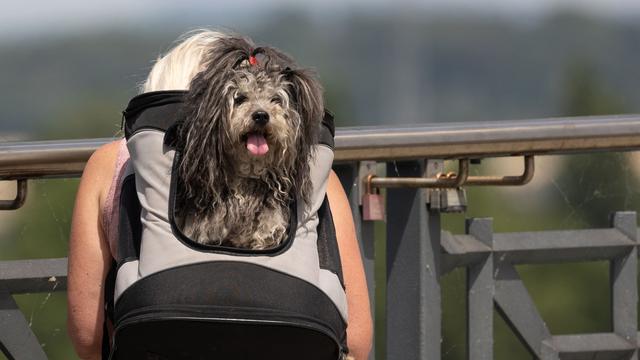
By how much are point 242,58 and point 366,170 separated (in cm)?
132

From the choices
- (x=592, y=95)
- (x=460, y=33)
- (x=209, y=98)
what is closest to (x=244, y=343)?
(x=209, y=98)

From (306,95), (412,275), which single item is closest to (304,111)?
(306,95)

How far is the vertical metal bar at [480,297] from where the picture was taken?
4.75 meters

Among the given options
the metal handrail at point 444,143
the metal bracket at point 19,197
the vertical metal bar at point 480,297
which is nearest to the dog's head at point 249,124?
the metal handrail at point 444,143

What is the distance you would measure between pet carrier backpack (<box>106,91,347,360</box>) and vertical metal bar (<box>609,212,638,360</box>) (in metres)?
1.96

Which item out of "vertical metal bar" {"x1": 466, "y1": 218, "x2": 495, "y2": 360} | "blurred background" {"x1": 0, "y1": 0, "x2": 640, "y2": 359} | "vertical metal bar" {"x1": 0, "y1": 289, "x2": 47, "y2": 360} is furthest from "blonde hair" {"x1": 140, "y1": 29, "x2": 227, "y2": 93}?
"blurred background" {"x1": 0, "y1": 0, "x2": 640, "y2": 359}

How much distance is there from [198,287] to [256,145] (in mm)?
304

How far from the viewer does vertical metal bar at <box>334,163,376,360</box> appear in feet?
14.8

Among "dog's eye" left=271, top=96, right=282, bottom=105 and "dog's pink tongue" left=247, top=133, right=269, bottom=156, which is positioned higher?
"dog's eye" left=271, top=96, right=282, bottom=105

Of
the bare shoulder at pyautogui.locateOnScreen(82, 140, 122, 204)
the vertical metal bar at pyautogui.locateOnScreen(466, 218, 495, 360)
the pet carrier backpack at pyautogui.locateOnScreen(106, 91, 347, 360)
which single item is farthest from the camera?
the vertical metal bar at pyautogui.locateOnScreen(466, 218, 495, 360)

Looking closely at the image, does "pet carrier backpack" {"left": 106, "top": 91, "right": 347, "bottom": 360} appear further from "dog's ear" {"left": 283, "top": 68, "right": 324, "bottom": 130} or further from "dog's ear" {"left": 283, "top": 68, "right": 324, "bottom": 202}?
"dog's ear" {"left": 283, "top": 68, "right": 324, "bottom": 130}

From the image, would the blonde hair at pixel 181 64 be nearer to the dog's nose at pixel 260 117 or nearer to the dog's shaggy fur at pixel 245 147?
the dog's shaggy fur at pixel 245 147

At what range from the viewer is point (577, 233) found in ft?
16.3

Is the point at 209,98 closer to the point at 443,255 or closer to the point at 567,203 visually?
the point at 443,255
